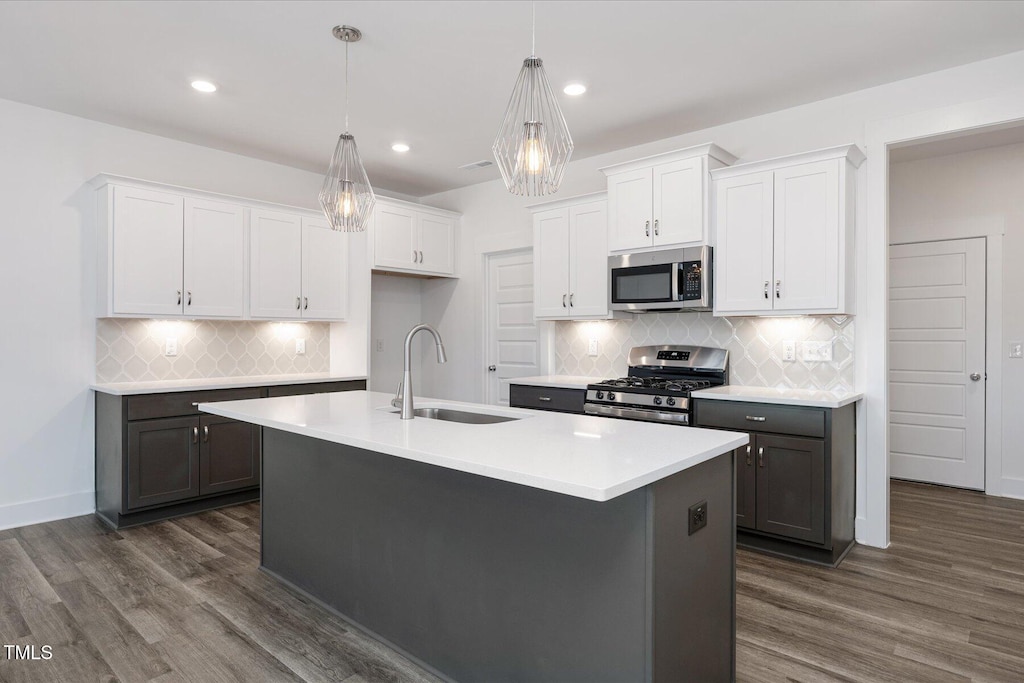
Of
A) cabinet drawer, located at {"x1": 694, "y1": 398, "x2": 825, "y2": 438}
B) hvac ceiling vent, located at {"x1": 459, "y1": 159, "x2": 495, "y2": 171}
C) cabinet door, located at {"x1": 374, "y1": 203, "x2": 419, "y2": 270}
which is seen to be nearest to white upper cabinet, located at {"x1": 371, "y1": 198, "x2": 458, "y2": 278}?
cabinet door, located at {"x1": 374, "y1": 203, "x2": 419, "y2": 270}

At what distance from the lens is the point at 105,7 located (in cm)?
268

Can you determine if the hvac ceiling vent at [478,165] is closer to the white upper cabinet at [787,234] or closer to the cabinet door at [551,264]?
the cabinet door at [551,264]

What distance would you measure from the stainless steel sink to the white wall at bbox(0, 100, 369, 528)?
279 centimetres

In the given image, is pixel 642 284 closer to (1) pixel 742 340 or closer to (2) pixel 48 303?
(1) pixel 742 340

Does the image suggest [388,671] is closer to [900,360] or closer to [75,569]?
[75,569]

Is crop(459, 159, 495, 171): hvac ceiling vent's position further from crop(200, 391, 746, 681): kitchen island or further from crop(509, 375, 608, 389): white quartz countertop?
crop(200, 391, 746, 681): kitchen island

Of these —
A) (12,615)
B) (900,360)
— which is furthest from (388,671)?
(900,360)

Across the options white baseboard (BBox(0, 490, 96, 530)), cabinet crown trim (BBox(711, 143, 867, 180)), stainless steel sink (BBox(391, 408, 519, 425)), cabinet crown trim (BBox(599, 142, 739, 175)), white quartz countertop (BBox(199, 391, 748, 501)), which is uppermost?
cabinet crown trim (BBox(599, 142, 739, 175))

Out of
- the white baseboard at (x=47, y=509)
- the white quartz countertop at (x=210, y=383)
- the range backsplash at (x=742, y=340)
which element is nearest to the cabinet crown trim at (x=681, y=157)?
the range backsplash at (x=742, y=340)

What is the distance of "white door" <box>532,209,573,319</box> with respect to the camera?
4.66 meters

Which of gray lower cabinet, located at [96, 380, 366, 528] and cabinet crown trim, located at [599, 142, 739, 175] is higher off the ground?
cabinet crown trim, located at [599, 142, 739, 175]

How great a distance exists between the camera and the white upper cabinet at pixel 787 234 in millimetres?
3371

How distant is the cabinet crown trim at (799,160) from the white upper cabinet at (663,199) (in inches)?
5.6

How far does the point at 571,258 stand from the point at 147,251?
3.00 meters
